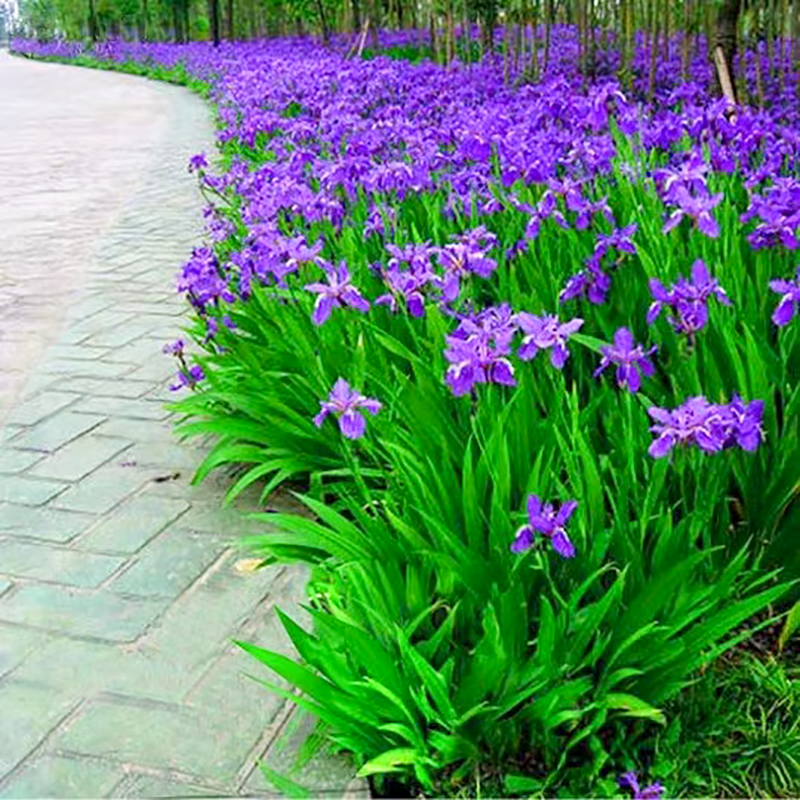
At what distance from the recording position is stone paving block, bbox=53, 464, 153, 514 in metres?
3.02

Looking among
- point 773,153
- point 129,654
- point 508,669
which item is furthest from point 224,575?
point 773,153

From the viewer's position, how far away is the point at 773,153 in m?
3.51

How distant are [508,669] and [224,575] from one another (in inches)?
39.7

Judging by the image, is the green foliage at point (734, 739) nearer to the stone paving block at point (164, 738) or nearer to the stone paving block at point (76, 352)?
the stone paving block at point (164, 738)

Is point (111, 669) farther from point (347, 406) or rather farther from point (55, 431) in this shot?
point (55, 431)

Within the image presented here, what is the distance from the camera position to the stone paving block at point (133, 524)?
2781 mm

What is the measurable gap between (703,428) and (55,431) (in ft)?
8.15

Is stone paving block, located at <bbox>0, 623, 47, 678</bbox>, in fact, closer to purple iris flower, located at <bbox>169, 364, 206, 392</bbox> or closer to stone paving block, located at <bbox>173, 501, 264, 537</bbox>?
stone paving block, located at <bbox>173, 501, 264, 537</bbox>

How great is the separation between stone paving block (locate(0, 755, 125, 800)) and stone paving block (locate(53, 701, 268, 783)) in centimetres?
3

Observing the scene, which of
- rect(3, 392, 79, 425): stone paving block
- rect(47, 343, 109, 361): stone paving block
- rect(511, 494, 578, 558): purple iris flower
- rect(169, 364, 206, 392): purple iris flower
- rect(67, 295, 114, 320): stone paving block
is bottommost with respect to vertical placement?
rect(3, 392, 79, 425): stone paving block

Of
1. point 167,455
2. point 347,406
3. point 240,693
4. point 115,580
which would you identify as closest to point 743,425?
point 347,406

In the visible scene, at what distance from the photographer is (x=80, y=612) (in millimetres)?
2453

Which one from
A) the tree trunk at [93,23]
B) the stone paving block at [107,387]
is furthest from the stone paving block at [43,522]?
the tree trunk at [93,23]

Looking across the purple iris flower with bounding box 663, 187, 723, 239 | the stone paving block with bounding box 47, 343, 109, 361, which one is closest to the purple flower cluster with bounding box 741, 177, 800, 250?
the purple iris flower with bounding box 663, 187, 723, 239
